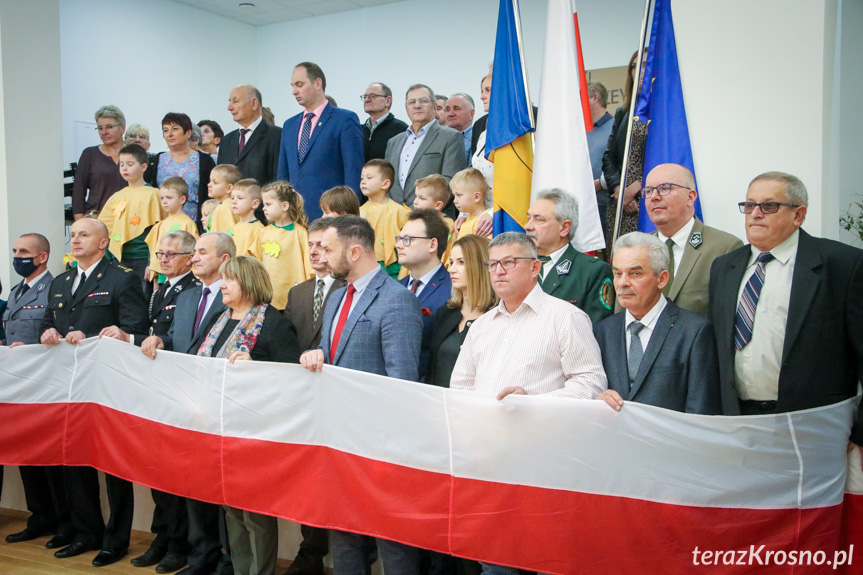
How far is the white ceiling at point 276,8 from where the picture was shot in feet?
34.4

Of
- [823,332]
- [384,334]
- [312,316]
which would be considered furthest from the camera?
[312,316]

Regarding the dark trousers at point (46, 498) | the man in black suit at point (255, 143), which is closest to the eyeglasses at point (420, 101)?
the man in black suit at point (255, 143)

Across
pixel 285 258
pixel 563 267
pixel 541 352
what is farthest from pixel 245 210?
pixel 541 352

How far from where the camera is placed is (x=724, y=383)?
9.55 ft

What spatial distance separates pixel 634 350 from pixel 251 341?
1802 millimetres

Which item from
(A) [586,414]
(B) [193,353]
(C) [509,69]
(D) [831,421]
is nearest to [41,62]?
(B) [193,353]

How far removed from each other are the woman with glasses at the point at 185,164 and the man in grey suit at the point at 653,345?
403 centimetres

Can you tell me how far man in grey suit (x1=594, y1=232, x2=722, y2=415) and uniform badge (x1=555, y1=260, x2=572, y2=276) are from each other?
0.46 meters

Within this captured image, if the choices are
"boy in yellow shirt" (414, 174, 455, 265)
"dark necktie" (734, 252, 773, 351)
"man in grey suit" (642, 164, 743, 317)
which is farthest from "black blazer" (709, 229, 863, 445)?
"boy in yellow shirt" (414, 174, 455, 265)

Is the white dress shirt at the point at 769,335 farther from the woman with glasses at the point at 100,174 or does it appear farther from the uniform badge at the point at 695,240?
the woman with glasses at the point at 100,174

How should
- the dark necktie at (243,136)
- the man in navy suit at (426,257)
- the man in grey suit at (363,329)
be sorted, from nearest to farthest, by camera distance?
the man in grey suit at (363,329)
the man in navy suit at (426,257)
the dark necktie at (243,136)

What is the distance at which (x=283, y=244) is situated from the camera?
494 centimetres

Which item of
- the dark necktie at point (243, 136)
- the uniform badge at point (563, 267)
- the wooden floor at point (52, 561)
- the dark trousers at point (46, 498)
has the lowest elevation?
the wooden floor at point (52, 561)

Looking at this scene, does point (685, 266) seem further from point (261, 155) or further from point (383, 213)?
point (261, 155)
